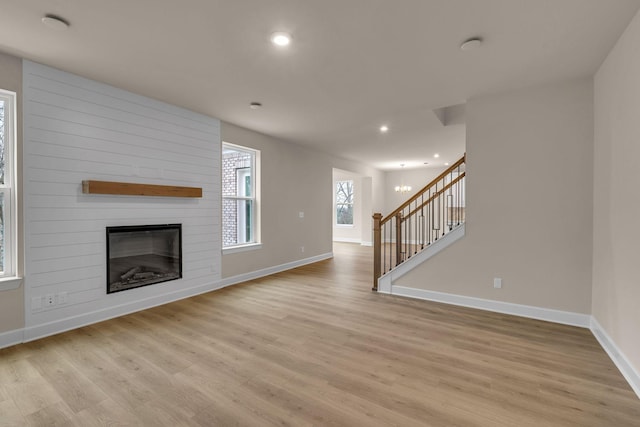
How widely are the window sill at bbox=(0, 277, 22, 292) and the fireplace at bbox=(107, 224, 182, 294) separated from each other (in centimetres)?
76

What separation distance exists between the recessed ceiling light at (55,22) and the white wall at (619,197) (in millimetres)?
4148

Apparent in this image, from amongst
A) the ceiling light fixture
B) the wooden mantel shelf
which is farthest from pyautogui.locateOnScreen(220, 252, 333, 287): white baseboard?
the ceiling light fixture

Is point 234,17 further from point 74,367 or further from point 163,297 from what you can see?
point 163,297

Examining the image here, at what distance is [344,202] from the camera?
11.3m

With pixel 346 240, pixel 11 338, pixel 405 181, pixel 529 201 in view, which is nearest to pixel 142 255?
pixel 11 338

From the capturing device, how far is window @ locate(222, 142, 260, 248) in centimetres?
504

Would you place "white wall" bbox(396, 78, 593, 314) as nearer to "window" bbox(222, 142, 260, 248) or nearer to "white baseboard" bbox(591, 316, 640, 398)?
"white baseboard" bbox(591, 316, 640, 398)

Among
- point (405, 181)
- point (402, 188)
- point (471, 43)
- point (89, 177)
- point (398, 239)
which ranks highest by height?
point (471, 43)

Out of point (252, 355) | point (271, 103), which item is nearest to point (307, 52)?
point (271, 103)

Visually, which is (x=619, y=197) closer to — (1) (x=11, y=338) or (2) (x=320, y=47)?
(2) (x=320, y=47)

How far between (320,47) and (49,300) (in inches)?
141

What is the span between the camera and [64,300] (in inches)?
122

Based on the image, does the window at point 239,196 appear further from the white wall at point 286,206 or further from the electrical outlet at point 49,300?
the electrical outlet at point 49,300

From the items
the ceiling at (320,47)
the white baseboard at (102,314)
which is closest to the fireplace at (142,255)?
the white baseboard at (102,314)
